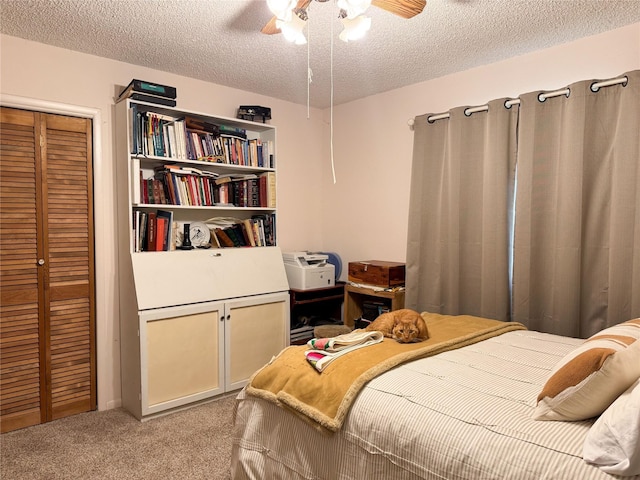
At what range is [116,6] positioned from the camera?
7.31 ft

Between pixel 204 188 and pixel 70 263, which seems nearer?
pixel 70 263

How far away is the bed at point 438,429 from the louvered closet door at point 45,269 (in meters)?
1.51

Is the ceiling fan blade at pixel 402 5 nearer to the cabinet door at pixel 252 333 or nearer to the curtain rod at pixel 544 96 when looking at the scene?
the curtain rod at pixel 544 96

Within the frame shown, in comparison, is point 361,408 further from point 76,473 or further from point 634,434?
point 76,473

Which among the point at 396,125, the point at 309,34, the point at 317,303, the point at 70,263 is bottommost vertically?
the point at 317,303

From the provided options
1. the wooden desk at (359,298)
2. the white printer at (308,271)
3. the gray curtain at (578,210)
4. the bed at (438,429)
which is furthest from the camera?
the white printer at (308,271)

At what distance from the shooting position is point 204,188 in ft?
10.6

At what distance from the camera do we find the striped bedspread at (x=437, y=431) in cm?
124

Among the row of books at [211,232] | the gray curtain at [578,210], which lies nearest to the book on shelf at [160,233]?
the row of books at [211,232]

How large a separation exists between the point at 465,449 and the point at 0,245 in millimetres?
2733

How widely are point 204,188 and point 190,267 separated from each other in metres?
0.61

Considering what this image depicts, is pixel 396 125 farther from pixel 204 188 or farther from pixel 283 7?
pixel 283 7

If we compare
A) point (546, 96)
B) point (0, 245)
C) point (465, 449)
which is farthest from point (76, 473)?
point (546, 96)

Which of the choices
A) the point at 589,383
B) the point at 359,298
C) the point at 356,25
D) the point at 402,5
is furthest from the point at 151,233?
the point at 589,383
